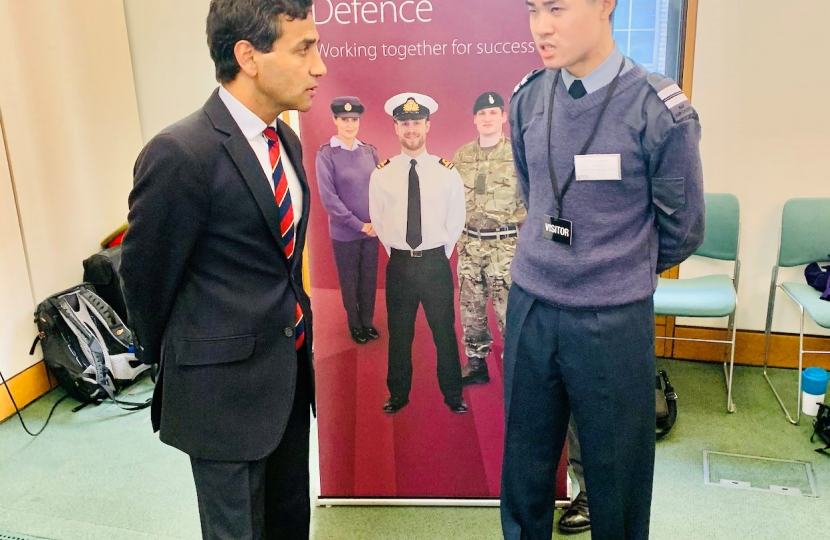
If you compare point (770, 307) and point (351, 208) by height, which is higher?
point (351, 208)

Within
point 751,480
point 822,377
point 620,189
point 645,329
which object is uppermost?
point 620,189

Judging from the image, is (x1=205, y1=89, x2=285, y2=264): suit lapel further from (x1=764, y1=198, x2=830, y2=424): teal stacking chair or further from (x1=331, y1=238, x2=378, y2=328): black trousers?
→ (x1=764, y1=198, x2=830, y2=424): teal stacking chair

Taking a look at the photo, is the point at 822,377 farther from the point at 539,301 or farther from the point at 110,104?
the point at 110,104

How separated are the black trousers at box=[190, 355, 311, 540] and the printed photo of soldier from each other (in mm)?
728

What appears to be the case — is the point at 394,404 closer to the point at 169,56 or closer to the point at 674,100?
the point at 674,100

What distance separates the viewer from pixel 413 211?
7.52ft

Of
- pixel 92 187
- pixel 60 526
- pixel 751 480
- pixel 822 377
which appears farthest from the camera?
pixel 92 187

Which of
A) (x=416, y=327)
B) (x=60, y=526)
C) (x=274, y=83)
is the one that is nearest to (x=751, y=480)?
(x=416, y=327)

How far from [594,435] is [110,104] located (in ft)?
11.5

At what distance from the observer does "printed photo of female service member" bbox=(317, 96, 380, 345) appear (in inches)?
88.9

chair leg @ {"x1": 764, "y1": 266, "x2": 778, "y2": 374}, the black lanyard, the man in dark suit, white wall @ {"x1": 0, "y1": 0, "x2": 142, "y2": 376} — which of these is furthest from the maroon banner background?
white wall @ {"x1": 0, "y1": 0, "x2": 142, "y2": 376}

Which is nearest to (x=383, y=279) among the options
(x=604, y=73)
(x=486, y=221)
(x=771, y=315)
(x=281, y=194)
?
(x=486, y=221)

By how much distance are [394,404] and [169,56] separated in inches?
110

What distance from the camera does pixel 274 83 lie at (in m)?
1.57
